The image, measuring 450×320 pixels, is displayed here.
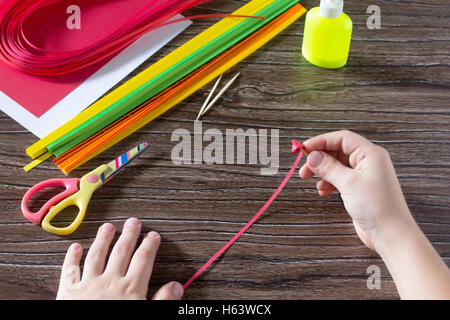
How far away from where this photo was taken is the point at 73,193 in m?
0.89

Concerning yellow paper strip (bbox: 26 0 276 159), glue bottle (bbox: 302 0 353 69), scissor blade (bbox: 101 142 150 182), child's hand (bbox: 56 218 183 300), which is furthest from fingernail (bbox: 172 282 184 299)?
glue bottle (bbox: 302 0 353 69)

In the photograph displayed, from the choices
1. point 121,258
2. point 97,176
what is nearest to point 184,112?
point 97,176

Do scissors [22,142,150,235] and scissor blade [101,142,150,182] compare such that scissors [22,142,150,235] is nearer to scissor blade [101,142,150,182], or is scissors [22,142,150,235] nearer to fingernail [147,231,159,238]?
scissor blade [101,142,150,182]

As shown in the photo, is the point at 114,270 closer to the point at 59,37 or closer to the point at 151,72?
the point at 151,72

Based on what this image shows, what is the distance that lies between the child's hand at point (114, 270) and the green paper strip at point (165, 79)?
19cm

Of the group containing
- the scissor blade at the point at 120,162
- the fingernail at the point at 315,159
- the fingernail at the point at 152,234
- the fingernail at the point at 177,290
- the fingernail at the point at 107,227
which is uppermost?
the fingernail at the point at 315,159

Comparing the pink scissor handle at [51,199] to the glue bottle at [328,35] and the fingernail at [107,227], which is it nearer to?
the fingernail at [107,227]

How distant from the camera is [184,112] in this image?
39.6 inches

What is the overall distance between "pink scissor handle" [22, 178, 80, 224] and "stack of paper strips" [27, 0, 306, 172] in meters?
0.03

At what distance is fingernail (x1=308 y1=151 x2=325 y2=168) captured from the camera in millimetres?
859

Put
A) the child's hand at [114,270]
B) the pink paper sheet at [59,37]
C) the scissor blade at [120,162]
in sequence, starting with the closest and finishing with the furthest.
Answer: the child's hand at [114,270]
the scissor blade at [120,162]
the pink paper sheet at [59,37]

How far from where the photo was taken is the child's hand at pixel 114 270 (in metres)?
0.77

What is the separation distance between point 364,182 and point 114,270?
406mm

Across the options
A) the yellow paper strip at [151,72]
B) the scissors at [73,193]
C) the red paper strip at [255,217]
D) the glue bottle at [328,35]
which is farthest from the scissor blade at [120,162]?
the glue bottle at [328,35]
